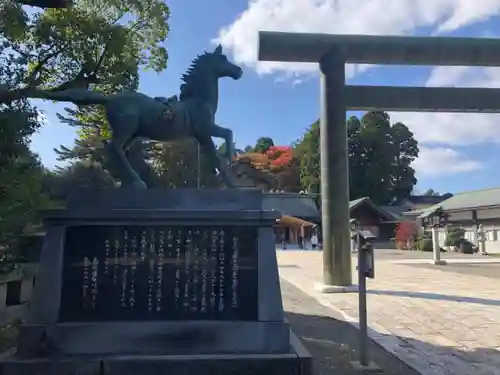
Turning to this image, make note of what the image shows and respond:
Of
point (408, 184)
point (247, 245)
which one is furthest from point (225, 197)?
point (408, 184)

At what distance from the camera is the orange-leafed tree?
3105cm

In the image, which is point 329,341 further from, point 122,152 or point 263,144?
point 263,144

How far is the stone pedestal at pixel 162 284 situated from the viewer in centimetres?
386

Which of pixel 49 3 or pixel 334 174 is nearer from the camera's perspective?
pixel 49 3

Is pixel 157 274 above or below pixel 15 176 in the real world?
below

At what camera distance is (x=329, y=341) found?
5.64 m

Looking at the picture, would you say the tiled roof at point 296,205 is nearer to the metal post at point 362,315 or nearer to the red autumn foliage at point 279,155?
the red autumn foliage at point 279,155

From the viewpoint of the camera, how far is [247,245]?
422 centimetres

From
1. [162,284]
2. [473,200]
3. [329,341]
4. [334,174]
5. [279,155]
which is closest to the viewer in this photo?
[162,284]

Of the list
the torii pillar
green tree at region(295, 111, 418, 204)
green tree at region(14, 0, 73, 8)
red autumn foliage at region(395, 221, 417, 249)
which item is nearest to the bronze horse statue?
green tree at region(14, 0, 73, 8)

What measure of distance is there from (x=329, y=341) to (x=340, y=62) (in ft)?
20.1

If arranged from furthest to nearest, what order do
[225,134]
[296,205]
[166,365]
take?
1. [296,205]
2. [225,134]
3. [166,365]

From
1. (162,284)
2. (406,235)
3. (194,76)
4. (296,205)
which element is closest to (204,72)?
(194,76)

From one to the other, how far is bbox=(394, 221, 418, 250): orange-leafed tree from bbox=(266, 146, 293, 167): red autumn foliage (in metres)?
18.1
